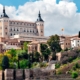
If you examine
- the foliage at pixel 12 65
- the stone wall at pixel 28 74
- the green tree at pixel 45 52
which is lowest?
the stone wall at pixel 28 74

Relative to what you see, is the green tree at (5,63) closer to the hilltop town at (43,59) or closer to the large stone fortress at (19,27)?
the hilltop town at (43,59)

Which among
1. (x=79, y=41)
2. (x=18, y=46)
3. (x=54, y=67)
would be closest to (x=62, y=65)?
(x=54, y=67)

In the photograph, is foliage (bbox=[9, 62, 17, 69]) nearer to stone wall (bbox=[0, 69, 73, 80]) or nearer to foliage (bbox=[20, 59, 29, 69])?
foliage (bbox=[20, 59, 29, 69])

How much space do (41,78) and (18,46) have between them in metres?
30.3

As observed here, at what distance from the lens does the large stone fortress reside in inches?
4065

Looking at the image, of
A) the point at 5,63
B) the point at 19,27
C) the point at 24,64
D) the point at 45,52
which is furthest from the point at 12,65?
the point at 19,27

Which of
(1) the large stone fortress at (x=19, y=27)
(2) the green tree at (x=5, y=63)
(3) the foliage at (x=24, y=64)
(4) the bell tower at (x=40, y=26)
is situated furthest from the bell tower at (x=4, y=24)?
(2) the green tree at (x=5, y=63)

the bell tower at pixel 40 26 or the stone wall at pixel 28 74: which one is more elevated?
the bell tower at pixel 40 26

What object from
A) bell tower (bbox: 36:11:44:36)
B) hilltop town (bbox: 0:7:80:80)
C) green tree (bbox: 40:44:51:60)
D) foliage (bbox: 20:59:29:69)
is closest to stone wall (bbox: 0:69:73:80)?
hilltop town (bbox: 0:7:80:80)

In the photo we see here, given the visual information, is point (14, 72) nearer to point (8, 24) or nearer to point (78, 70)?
point (78, 70)

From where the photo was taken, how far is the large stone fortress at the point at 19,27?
339 ft

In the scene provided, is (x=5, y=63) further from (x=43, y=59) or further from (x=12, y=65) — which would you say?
(x=43, y=59)

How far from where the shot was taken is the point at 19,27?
10638 cm

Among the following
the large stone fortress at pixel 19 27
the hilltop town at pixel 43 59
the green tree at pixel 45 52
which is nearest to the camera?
the hilltop town at pixel 43 59
